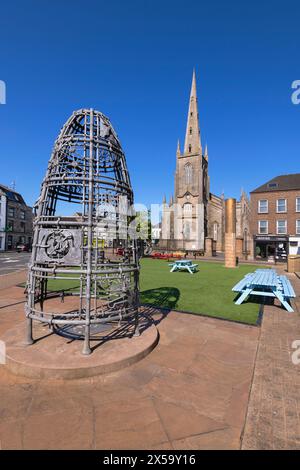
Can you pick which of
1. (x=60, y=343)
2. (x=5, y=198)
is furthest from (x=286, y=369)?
(x=5, y=198)

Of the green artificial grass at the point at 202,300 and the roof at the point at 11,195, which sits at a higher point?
the roof at the point at 11,195

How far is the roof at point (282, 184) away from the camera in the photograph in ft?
123

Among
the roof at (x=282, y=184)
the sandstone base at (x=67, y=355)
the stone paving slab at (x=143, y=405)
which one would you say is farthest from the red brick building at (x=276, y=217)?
the sandstone base at (x=67, y=355)

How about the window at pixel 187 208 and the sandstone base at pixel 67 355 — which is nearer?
the sandstone base at pixel 67 355

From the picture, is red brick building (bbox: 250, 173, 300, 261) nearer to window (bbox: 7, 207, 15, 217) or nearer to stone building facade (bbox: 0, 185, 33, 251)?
stone building facade (bbox: 0, 185, 33, 251)

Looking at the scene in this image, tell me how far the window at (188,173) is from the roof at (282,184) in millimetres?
23700

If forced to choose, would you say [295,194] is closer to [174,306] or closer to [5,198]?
[174,306]

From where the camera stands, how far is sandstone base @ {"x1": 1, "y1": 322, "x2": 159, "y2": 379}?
389cm

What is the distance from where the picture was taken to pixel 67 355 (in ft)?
14.1

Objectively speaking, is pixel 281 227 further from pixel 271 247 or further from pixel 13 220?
pixel 13 220

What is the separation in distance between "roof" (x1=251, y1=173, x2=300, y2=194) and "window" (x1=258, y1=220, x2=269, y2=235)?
4998 millimetres

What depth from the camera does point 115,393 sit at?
11.6 ft

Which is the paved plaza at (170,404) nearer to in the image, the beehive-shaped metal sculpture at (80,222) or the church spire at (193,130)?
the beehive-shaped metal sculpture at (80,222)
